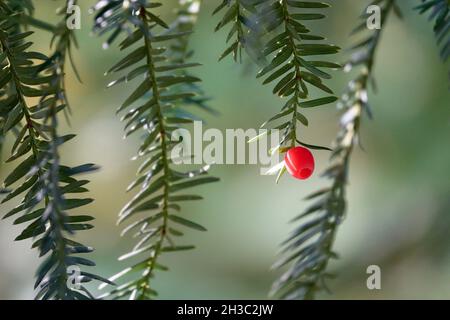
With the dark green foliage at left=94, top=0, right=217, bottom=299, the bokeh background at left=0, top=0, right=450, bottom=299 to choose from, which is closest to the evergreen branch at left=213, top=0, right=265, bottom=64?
the dark green foliage at left=94, top=0, right=217, bottom=299

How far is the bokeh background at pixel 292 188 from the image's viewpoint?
121 centimetres

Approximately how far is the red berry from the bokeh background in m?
0.92

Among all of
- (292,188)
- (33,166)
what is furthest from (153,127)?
(292,188)

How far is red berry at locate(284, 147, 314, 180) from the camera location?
0.92 ft

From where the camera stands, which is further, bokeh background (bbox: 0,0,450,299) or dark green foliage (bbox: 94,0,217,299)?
bokeh background (bbox: 0,0,450,299)

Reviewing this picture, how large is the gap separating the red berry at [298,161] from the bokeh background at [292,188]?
92 centimetres

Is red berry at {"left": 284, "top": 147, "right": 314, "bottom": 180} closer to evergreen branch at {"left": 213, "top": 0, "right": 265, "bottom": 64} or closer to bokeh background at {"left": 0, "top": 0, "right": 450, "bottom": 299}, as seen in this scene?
evergreen branch at {"left": 213, "top": 0, "right": 265, "bottom": 64}

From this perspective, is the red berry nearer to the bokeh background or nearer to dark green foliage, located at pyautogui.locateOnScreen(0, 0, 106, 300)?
dark green foliage, located at pyautogui.locateOnScreen(0, 0, 106, 300)

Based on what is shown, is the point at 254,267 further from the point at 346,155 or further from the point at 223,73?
the point at 346,155

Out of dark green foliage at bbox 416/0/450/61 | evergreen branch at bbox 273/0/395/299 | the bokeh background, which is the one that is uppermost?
the bokeh background

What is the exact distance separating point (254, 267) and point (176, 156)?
0.96 metres

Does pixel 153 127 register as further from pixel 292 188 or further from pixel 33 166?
pixel 292 188

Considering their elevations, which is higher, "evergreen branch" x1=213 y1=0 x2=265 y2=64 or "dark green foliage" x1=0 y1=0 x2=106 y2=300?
Result: "evergreen branch" x1=213 y1=0 x2=265 y2=64

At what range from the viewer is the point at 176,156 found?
1.06 ft
